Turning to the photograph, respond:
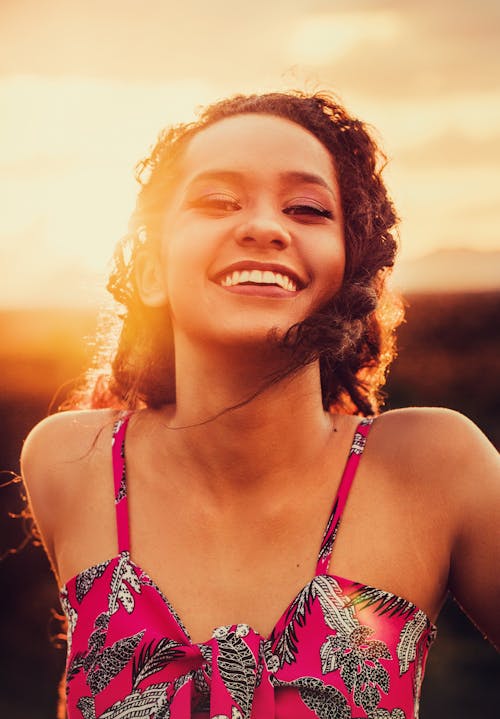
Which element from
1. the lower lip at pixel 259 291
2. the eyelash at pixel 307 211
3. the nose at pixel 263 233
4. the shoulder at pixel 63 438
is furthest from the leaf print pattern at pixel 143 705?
the eyelash at pixel 307 211

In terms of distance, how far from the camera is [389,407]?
564 cm

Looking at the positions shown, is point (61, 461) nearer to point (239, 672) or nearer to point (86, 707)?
point (86, 707)

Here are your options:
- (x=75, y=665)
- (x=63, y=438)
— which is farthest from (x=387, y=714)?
(x=63, y=438)

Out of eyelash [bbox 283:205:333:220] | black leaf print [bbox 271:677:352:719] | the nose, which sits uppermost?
eyelash [bbox 283:205:333:220]

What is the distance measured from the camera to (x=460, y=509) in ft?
6.30

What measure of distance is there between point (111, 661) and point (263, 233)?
0.98 meters

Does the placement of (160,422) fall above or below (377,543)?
above

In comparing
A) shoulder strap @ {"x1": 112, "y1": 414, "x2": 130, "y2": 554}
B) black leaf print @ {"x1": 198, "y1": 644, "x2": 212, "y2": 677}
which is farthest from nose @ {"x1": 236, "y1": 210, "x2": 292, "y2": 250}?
black leaf print @ {"x1": 198, "y1": 644, "x2": 212, "y2": 677}

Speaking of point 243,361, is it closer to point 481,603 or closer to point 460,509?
point 460,509

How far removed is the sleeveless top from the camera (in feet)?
5.86

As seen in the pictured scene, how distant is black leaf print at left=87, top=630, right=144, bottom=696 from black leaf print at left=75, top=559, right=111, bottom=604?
0.54ft

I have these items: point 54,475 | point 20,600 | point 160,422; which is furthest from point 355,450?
point 20,600

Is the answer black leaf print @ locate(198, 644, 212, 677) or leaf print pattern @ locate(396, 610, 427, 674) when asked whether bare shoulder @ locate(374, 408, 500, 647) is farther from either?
black leaf print @ locate(198, 644, 212, 677)

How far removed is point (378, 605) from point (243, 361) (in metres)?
0.60
